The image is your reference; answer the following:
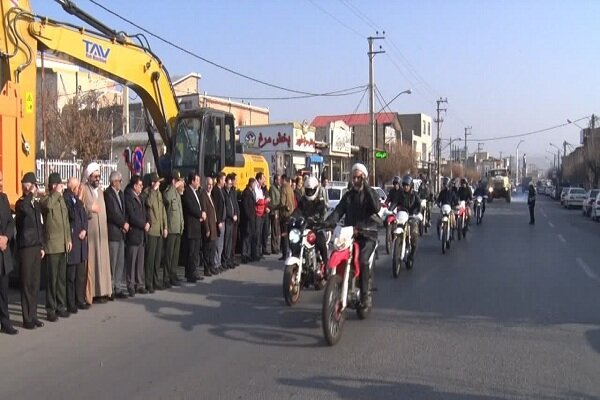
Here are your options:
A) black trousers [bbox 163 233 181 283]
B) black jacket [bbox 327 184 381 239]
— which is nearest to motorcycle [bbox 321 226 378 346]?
black jacket [bbox 327 184 381 239]

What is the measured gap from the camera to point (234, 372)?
7.00 m

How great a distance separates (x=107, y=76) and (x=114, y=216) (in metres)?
3.58

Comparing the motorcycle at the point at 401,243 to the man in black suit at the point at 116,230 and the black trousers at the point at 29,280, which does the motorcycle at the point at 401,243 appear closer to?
the man in black suit at the point at 116,230

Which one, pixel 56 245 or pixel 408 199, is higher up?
pixel 408 199

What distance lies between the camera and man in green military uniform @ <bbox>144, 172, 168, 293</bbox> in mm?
11664

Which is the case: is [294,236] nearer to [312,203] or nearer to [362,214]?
[312,203]

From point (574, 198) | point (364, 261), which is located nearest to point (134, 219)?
point (364, 261)

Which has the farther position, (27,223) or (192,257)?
(192,257)

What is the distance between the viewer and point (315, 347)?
7992 mm

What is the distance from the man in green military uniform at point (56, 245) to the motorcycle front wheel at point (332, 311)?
3768 millimetres

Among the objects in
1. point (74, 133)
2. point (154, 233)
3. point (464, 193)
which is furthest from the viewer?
point (74, 133)

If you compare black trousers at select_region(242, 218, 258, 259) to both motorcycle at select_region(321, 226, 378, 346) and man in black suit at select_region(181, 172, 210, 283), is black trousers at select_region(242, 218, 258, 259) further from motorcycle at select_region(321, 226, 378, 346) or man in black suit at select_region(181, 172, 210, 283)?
motorcycle at select_region(321, 226, 378, 346)

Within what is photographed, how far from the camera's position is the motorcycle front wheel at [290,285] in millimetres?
10359

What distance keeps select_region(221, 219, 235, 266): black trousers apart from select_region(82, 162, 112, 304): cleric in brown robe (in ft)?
13.0
